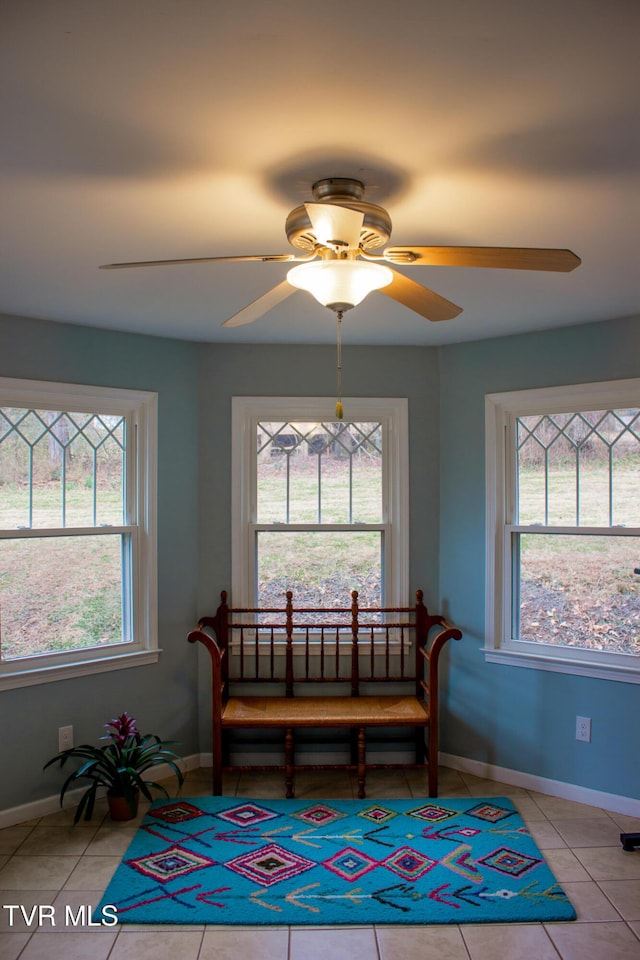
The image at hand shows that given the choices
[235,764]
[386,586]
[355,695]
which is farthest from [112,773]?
[386,586]

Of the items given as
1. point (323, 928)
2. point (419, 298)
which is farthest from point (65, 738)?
point (419, 298)

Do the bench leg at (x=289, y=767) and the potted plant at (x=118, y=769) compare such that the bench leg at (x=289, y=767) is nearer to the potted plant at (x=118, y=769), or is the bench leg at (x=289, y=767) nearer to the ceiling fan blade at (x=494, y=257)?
the potted plant at (x=118, y=769)

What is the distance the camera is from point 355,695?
4.18 m

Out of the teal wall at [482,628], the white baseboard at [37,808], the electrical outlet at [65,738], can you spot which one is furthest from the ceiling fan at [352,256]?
the white baseboard at [37,808]

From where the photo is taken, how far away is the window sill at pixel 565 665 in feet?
11.9

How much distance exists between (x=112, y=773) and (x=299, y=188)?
278 cm

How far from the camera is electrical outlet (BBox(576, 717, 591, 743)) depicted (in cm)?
375

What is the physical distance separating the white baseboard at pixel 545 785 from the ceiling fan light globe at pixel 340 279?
2.94m

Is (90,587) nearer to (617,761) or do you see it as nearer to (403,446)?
(403,446)

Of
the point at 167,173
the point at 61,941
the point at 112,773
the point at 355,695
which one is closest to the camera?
the point at 167,173

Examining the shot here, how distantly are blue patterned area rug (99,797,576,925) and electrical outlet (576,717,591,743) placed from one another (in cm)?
51

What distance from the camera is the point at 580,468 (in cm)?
387

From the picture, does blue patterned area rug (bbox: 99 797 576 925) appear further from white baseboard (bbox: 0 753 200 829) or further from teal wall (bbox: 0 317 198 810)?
teal wall (bbox: 0 317 198 810)

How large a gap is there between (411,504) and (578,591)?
3.41 feet
